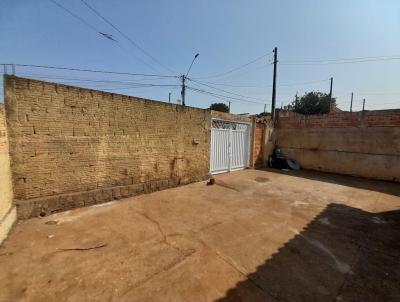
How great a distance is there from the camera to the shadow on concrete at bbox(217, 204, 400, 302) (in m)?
2.39

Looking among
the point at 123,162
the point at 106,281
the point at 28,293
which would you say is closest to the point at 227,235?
the point at 106,281

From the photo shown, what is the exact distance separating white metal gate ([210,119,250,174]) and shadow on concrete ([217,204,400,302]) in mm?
4966

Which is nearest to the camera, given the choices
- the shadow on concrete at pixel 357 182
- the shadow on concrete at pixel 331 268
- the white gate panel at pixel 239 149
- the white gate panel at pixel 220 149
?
the shadow on concrete at pixel 331 268

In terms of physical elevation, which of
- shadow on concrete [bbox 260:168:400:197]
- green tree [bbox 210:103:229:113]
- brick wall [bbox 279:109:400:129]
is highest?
green tree [bbox 210:103:229:113]

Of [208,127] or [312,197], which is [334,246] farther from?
[208,127]

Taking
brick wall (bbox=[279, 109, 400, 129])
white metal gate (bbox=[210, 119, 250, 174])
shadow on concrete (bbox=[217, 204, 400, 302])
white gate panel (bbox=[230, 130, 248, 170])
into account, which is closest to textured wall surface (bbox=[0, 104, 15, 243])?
shadow on concrete (bbox=[217, 204, 400, 302])

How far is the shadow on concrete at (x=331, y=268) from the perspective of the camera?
7.84 ft

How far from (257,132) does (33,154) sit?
921 cm

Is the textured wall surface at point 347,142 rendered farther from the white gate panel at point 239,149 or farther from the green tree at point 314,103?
the green tree at point 314,103

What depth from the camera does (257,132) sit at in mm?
10805

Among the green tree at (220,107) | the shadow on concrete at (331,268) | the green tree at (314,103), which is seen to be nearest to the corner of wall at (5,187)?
the shadow on concrete at (331,268)

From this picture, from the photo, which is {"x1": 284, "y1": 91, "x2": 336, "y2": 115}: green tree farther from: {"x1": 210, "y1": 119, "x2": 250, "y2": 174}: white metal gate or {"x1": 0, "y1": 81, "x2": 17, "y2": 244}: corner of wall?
{"x1": 0, "y1": 81, "x2": 17, "y2": 244}: corner of wall

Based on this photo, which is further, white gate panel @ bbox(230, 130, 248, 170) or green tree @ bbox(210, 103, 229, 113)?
green tree @ bbox(210, 103, 229, 113)

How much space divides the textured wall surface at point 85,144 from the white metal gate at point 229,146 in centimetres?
192
